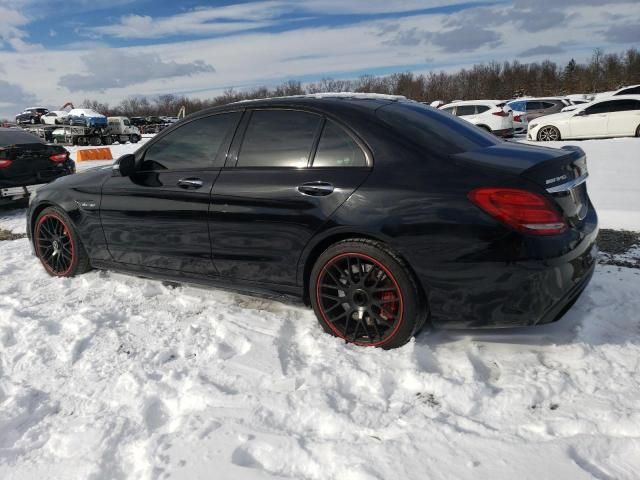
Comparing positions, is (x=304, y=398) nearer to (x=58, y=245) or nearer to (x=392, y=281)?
(x=392, y=281)

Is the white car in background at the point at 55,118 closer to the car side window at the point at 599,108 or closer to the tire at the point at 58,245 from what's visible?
the car side window at the point at 599,108

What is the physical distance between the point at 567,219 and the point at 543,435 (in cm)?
120

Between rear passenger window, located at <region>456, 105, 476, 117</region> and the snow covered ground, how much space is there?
16.9 meters

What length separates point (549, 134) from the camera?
17.0 meters

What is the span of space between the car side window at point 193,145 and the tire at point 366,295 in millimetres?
1225

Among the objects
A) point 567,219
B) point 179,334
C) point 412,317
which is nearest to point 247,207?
point 179,334

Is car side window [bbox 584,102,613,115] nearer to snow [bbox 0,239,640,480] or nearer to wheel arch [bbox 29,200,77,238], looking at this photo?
snow [bbox 0,239,640,480]

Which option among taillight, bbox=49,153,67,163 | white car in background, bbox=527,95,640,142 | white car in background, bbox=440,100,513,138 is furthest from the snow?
white car in background, bbox=440,100,513,138

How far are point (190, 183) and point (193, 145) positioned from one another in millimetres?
361

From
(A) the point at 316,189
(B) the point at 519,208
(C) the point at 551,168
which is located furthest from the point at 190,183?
(C) the point at 551,168

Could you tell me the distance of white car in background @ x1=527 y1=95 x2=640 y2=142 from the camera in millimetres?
15820

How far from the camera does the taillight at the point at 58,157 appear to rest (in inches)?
347

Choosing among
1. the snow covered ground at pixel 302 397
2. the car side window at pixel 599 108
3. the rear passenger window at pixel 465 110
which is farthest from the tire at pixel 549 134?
the snow covered ground at pixel 302 397

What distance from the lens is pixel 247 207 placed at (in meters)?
3.49
